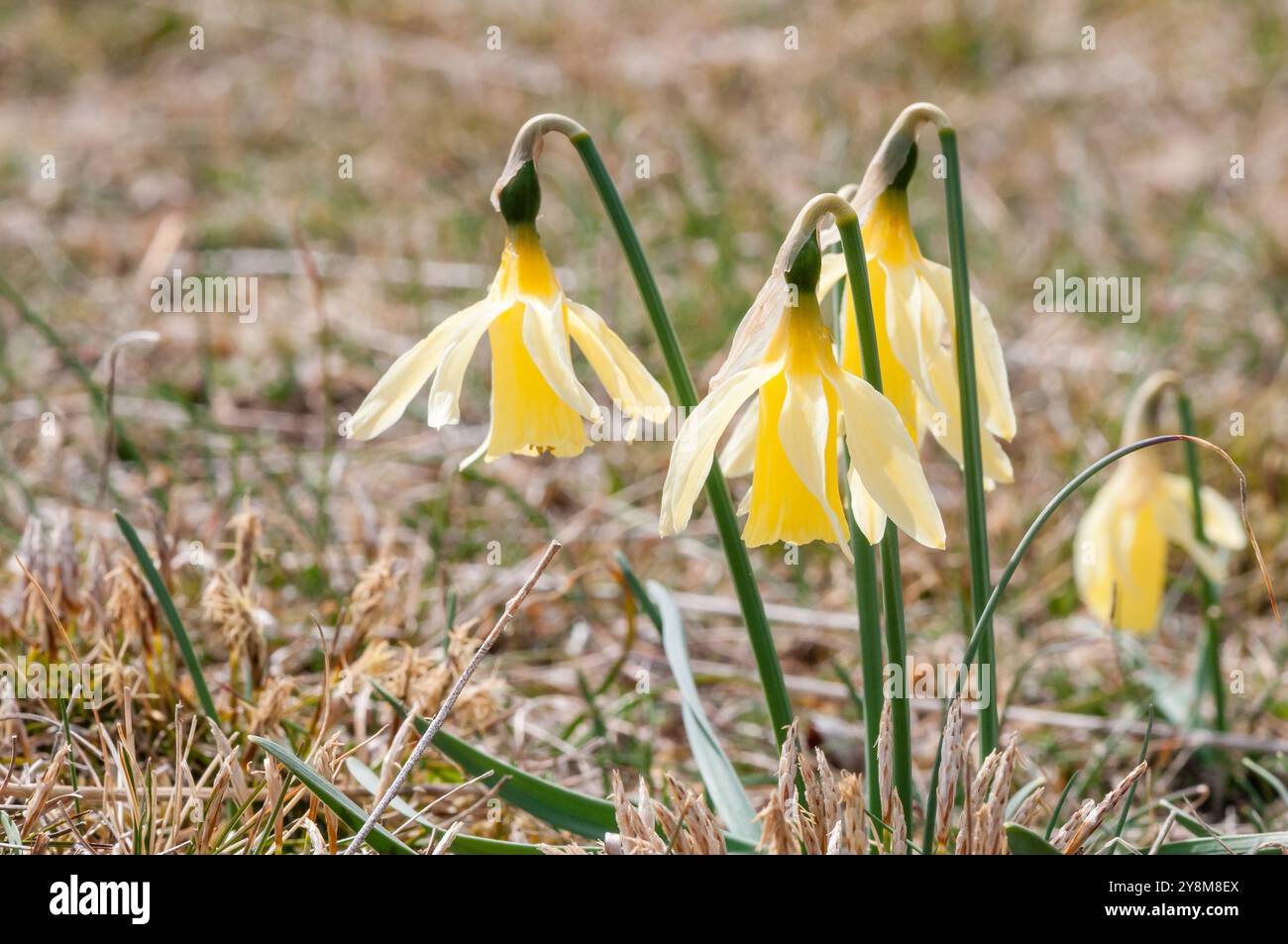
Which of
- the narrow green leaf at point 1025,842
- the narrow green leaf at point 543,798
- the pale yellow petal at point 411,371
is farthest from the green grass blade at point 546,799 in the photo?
the pale yellow petal at point 411,371

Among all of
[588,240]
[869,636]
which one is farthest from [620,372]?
[588,240]

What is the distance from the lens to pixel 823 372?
4.58ft

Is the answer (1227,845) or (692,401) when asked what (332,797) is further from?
(1227,845)

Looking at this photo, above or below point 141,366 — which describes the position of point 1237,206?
above

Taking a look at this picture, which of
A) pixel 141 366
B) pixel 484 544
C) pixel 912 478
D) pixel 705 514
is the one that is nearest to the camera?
pixel 912 478

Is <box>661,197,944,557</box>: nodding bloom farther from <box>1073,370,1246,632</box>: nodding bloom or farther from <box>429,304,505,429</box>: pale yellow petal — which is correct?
<box>1073,370,1246,632</box>: nodding bloom

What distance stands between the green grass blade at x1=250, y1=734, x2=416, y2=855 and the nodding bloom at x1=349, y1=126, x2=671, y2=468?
36 cm

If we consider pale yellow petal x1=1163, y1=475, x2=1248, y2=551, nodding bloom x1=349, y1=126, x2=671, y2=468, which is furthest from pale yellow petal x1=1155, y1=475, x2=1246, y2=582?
nodding bloom x1=349, y1=126, x2=671, y2=468

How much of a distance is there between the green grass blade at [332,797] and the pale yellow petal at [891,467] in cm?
68

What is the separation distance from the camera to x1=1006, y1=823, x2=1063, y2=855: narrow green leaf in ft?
4.83

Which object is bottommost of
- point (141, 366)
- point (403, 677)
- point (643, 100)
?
point (403, 677)

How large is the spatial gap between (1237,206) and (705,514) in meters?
2.52

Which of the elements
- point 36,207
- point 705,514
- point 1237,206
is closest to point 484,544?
point 705,514
